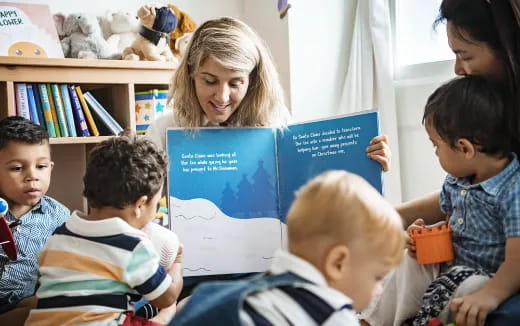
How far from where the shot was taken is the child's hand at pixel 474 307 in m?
1.21

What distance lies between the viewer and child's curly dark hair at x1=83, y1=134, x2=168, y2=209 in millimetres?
→ 1373

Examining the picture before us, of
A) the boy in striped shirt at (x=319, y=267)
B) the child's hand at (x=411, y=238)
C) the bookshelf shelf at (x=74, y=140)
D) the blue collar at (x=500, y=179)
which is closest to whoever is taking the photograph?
the boy in striped shirt at (x=319, y=267)

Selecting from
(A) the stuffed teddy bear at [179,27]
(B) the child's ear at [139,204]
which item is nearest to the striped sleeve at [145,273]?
(B) the child's ear at [139,204]

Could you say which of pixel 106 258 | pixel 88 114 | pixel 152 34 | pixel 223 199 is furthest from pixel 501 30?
pixel 88 114

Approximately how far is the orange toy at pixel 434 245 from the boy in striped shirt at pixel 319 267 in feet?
1.62

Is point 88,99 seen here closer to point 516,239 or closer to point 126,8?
point 126,8

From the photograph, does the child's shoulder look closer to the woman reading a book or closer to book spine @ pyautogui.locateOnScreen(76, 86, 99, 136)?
the woman reading a book

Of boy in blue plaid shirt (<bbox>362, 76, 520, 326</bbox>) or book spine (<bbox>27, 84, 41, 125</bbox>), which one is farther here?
book spine (<bbox>27, 84, 41, 125</bbox>)

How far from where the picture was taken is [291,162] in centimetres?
181

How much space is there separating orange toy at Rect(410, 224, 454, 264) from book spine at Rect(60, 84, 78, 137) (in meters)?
1.46

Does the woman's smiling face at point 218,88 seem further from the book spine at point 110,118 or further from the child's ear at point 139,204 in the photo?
the book spine at point 110,118

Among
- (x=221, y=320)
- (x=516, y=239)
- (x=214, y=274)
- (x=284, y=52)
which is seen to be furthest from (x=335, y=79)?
(x=221, y=320)

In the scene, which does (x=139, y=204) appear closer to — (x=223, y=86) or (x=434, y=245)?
(x=223, y=86)

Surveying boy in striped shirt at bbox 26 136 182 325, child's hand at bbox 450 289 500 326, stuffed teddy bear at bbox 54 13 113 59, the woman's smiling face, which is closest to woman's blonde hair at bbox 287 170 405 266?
child's hand at bbox 450 289 500 326
